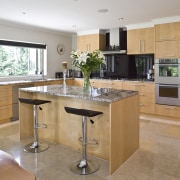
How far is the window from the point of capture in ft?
18.1

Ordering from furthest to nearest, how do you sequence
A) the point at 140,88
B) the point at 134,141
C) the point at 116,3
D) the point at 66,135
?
the point at 140,88, the point at 116,3, the point at 66,135, the point at 134,141

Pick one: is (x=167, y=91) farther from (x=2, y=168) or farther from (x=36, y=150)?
(x=2, y=168)

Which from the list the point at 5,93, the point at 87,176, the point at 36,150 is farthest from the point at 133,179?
the point at 5,93

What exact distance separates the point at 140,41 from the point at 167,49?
3.03 ft

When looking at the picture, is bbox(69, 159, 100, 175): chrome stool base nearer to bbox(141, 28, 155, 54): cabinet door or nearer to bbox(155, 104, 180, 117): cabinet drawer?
bbox(155, 104, 180, 117): cabinet drawer

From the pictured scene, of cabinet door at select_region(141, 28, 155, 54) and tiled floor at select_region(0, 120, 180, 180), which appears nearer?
tiled floor at select_region(0, 120, 180, 180)

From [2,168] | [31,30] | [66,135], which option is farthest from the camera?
[31,30]

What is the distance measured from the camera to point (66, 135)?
3.38 m

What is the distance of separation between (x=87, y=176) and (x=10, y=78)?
3.98 metres

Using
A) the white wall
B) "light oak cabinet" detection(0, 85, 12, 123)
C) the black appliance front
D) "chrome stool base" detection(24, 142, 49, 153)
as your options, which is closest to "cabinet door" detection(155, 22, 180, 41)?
the black appliance front

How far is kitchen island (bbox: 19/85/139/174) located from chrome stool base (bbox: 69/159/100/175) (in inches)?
8.7

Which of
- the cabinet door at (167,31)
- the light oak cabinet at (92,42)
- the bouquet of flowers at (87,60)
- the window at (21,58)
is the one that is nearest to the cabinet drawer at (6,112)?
the window at (21,58)

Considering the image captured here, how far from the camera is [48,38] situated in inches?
257

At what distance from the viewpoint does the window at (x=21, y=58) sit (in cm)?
552
